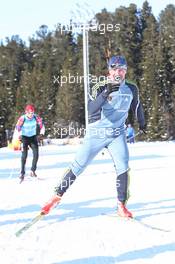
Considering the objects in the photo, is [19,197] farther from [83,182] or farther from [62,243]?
[62,243]

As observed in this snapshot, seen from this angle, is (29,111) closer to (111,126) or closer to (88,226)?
(111,126)

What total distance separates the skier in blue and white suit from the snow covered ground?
423mm

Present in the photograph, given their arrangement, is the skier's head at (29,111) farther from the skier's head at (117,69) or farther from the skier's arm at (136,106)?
the skier's head at (117,69)

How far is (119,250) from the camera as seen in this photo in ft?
16.8

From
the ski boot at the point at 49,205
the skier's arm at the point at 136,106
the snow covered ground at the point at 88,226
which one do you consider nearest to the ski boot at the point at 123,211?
the snow covered ground at the point at 88,226

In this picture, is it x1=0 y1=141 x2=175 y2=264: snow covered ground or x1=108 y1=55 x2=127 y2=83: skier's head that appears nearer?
x1=0 y1=141 x2=175 y2=264: snow covered ground

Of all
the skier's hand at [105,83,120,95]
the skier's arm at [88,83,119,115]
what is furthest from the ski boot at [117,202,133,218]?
the skier's hand at [105,83,120,95]

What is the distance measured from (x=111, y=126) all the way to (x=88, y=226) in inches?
45.6

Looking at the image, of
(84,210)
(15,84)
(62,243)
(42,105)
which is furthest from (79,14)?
(15,84)

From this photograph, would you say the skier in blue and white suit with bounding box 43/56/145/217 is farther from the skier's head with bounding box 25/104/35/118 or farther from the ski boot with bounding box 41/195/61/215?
the skier's head with bounding box 25/104/35/118

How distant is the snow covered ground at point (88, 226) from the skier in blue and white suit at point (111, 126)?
0.42m

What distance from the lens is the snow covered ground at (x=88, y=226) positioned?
4.94m

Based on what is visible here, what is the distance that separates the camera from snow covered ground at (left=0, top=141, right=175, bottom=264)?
4.94 meters

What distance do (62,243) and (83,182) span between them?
5.58 meters
